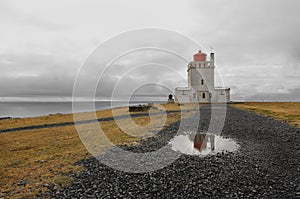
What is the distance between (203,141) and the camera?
20.3 metres

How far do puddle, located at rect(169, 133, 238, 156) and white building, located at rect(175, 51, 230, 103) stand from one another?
180ft

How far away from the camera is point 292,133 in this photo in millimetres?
22250

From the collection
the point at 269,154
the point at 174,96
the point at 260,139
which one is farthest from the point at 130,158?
the point at 174,96

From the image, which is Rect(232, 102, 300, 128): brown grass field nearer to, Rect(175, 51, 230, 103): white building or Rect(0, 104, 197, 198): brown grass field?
Rect(175, 51, 230, 103): white building

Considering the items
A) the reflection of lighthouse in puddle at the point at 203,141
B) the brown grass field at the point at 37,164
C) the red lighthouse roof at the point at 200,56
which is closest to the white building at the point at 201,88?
the red lighthouse roof at the point at 200,56

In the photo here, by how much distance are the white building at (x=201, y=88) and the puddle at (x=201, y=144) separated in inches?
2166

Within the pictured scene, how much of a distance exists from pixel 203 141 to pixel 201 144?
1.25m

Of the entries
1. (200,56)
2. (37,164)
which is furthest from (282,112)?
(37,164)

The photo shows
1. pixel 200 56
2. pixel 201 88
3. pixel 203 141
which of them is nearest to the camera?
pixel 203 141

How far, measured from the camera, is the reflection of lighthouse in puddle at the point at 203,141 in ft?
59.1

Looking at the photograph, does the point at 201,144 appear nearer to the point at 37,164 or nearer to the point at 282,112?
the point at 37,164

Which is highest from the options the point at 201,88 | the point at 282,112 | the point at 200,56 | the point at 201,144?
the point at 200,56

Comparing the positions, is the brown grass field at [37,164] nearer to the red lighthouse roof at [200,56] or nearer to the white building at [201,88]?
the white building at [201,88]

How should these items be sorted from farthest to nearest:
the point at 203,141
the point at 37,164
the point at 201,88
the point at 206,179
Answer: the point at 201,88 < the point at 203,141 < the point at 37,164 < the point at 206,179
